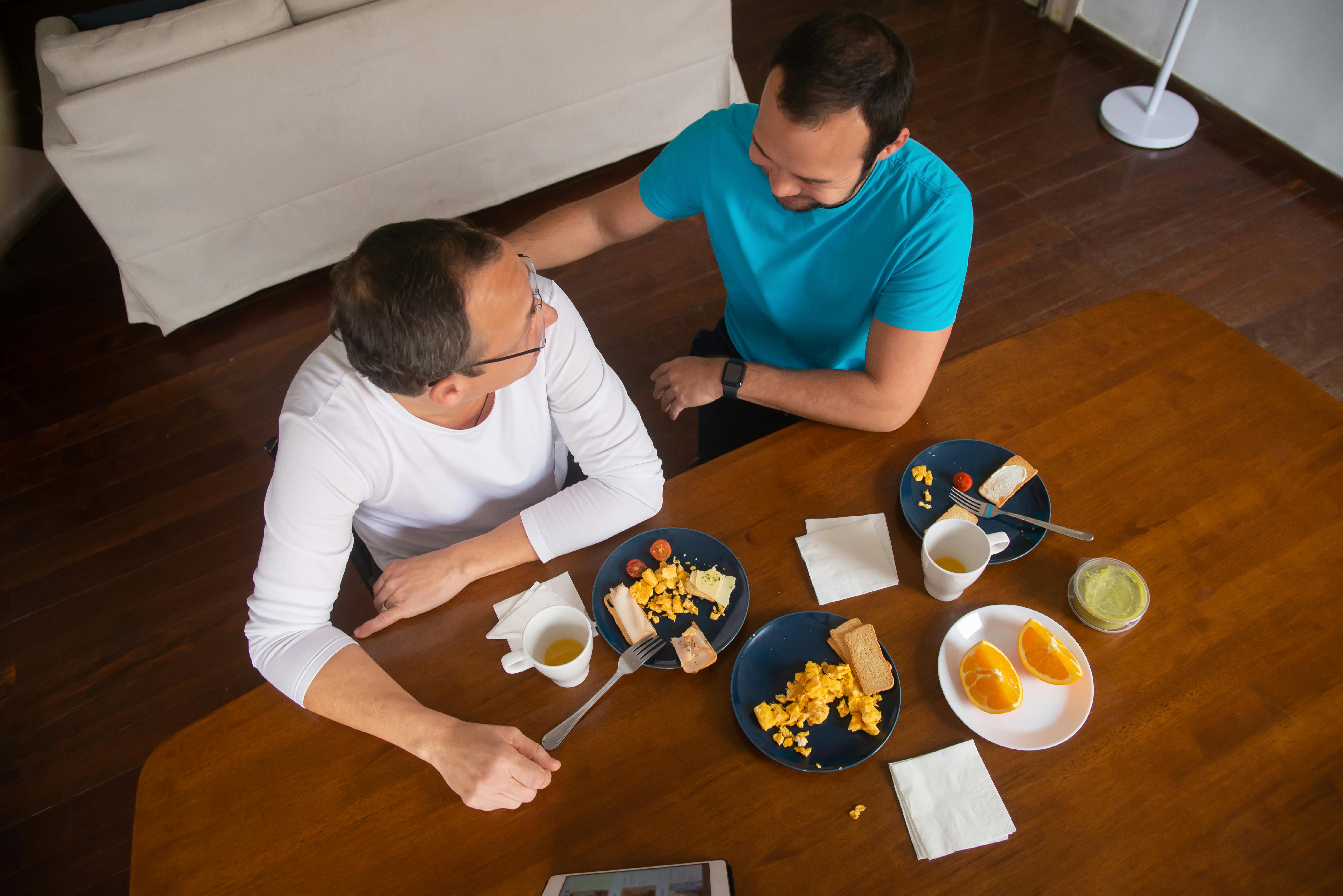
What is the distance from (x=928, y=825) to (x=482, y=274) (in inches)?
38.8

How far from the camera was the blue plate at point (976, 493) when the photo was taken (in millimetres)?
1324

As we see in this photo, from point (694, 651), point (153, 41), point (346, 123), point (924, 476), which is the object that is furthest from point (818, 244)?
point (153, 41)

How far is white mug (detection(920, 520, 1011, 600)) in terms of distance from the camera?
47.9 inches

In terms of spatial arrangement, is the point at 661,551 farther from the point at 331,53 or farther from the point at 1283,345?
the point at 1283,345

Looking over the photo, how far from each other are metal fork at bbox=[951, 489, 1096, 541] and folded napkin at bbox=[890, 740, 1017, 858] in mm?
381

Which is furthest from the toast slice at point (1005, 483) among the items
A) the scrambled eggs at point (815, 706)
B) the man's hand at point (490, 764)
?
the man's hand at point (490, 764)

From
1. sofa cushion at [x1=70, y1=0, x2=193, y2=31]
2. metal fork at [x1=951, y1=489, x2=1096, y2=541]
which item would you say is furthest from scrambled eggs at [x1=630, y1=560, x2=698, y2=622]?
sofa cushion at [x1=70, y1=0, x2=193, y2=31]

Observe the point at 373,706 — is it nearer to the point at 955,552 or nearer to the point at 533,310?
the point at 533,310

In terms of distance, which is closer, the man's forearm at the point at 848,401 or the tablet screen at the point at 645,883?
the tablet screen at the point at 645,883

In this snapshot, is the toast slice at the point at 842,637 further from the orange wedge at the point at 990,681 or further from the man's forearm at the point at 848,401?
the man's forearm at the point at 848,401

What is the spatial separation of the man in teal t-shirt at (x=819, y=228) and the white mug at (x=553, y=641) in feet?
1.87

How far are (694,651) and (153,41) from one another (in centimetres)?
265

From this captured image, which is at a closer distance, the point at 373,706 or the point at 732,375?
the point at 373,706

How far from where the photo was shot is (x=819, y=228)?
5.14ft
